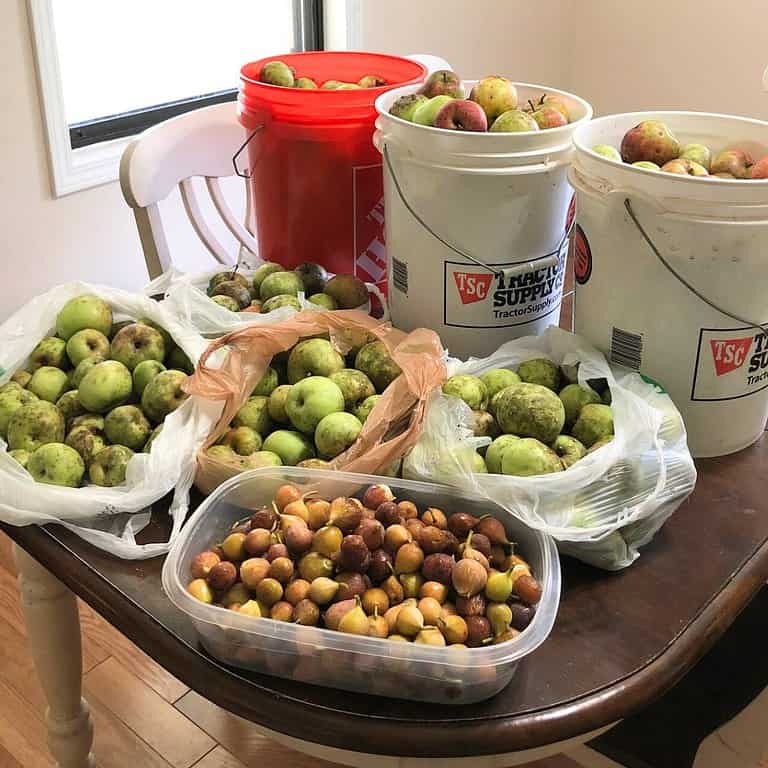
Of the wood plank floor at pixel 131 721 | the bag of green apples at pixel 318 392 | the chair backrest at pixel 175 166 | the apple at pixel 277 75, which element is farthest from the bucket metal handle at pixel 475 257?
the wood plank floor at pixel 131 721

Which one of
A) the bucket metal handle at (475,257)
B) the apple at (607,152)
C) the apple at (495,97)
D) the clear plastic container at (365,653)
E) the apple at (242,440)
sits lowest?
the clear plastic container at (365,653)

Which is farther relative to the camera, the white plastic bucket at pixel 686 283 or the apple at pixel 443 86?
the apple at pixel 443 86

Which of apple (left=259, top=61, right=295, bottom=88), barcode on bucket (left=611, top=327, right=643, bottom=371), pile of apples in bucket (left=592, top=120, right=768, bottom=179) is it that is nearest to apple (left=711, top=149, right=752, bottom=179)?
pile of apples in bucket (left=592, top=120, right=768, bottom=179)

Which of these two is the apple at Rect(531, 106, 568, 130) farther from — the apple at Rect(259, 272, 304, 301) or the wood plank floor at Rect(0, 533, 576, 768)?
the wood plank floor at Rect(0, 533, 576, 768)

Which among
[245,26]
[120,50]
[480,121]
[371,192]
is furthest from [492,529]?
[245,26]

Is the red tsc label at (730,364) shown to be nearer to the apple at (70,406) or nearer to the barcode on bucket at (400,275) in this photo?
the barcode on bucket at (400,275)

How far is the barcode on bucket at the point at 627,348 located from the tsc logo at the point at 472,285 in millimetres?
169

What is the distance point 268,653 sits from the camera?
0.70m

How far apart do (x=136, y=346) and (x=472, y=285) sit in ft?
1.34

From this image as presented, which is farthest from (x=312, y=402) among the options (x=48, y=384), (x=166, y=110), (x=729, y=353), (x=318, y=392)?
(x=166, y=110)

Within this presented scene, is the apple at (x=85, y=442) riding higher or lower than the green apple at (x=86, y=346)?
lower

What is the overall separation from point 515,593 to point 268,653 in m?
0.21

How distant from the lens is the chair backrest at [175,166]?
57.6 inches

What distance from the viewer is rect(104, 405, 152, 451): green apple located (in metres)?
0.95
